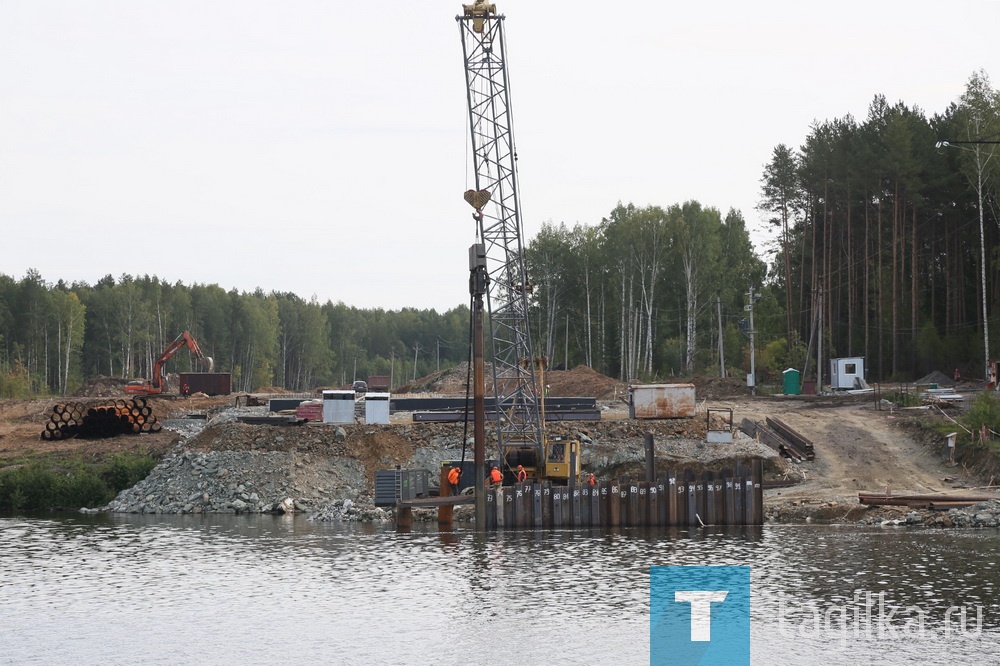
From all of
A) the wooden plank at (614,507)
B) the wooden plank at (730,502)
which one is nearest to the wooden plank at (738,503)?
the wooden plank at (730,502)

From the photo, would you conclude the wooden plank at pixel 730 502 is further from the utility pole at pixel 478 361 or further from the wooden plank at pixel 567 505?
the utility pole at pixel 478 361

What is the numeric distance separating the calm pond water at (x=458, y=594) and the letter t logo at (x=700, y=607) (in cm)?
110

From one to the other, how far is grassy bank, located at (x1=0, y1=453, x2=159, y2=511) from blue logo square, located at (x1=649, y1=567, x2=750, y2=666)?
100ft

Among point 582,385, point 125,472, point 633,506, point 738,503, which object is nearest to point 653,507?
point 633,506

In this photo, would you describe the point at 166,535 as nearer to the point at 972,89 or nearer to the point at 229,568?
the point at 229,568

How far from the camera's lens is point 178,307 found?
15200 cm

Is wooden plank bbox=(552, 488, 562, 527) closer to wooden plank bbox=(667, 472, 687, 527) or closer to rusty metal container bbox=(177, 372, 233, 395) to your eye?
wooden plank bbox=(667, 472, 687, 527)

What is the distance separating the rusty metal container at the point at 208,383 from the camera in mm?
91500

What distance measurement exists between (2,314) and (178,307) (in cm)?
2466

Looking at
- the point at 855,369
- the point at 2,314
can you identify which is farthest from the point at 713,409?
the point at 2,314

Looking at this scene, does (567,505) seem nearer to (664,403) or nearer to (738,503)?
(738,503)

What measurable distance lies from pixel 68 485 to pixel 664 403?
3057cm

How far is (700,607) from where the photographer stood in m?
29.2

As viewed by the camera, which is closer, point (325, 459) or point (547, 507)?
point (547, 507)
